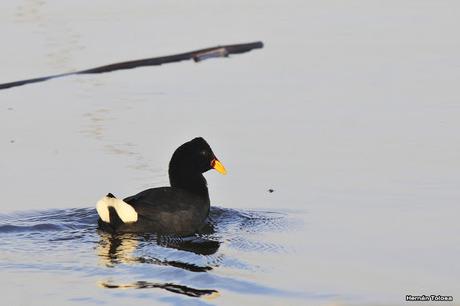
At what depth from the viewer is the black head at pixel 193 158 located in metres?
12.0

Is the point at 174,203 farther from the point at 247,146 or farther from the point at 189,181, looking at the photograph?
the point at 247,146

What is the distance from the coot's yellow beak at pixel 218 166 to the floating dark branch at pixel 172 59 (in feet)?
10.7

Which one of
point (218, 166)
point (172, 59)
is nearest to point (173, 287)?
point (218, 166)

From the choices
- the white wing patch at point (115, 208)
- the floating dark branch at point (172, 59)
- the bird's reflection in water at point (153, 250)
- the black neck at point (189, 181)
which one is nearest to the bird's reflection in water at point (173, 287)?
the bird's reflection in water at point (153, 250)

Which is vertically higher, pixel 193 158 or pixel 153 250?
pixel 193 158

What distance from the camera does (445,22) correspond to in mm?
17469

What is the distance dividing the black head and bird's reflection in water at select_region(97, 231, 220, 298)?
1.04 m

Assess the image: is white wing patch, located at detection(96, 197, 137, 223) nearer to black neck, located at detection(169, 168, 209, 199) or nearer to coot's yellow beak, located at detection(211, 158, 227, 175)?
black neck, located at detection(169, 168, 209, 199)

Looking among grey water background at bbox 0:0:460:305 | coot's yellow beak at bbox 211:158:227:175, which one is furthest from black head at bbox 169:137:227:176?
grey water background at bbox 0:0:460:305

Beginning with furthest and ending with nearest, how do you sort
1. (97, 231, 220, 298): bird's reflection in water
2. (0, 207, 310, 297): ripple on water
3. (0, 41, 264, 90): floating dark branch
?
(0, 41, 264, 90): floating dark branch
(0, 207, 310, 297): ripple on water
(97, 231, 220, 298): bird's reflection in water

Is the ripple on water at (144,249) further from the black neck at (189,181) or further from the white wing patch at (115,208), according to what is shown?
the black neck at (189,181)

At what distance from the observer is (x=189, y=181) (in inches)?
477

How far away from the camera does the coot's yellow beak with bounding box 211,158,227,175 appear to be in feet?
39.3

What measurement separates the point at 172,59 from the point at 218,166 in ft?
11.9
